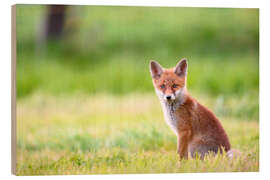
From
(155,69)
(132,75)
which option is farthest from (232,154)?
(132,75)

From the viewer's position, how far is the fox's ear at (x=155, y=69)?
6.73 m

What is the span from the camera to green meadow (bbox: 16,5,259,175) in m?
7.11

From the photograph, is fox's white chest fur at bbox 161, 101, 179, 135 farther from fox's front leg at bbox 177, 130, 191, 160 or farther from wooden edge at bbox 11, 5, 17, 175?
wooden edge at bbox 11, 5, 17, 175

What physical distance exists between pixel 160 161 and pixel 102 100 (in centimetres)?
131

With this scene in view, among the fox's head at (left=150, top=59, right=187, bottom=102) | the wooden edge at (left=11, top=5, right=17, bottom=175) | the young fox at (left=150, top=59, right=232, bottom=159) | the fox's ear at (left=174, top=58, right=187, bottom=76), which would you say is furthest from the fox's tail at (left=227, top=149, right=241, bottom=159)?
the wooden edge at (left=11, top=5, right=17, bottom=175)

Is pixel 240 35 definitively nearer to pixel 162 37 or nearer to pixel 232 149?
pixel 162 37

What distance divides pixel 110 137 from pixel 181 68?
1.40 metres

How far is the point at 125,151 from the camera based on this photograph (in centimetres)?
696

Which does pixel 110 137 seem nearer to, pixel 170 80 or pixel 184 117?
pixel 184 117

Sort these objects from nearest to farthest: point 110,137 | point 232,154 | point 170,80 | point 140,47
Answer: point 170,80 → point 232,154 → point 110,137 → point 140,47

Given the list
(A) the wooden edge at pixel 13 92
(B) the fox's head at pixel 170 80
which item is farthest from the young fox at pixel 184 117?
(A) the wooden edge at pixel 13 92

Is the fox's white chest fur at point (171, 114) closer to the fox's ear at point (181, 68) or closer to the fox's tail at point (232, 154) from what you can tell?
the fox's ear at point (181, 68)

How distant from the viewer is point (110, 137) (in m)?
7.20

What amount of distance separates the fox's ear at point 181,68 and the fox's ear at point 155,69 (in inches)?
8.0
